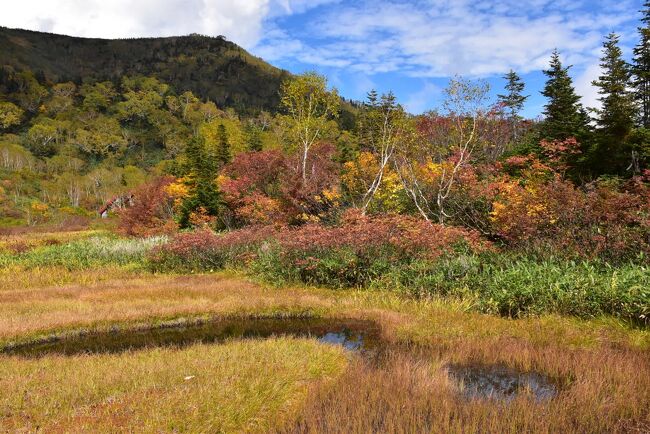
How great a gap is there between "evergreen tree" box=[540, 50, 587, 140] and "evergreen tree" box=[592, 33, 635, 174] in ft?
6.57

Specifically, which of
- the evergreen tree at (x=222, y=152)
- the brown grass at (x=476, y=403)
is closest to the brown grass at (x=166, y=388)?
the brown grass at (x=476, y=403)

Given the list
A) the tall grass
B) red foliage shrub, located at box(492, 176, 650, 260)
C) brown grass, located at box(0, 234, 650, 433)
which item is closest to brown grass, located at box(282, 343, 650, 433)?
brown grass, located at box(0, 234, 650, 433)

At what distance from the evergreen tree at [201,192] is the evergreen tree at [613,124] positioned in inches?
1124

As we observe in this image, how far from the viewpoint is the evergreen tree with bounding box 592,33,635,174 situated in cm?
2742

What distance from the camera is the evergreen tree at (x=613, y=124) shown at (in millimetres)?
27422

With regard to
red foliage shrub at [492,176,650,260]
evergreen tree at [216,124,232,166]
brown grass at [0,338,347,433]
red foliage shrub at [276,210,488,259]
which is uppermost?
evergreen tree at [216,124,232,166]

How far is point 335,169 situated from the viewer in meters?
28.4

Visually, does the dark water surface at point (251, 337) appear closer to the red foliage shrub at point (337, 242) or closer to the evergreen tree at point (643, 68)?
the red foliage shrub at point (337, 242)

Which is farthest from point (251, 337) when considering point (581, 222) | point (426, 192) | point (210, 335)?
point (426, 192)

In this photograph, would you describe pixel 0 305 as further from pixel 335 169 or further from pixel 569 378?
pixel 335 169

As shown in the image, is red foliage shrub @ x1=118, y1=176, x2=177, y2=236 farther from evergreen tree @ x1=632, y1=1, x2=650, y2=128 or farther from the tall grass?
evergreen tree @ x1=632, y1=1, x2=650, y2=128

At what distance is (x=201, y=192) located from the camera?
108 feet

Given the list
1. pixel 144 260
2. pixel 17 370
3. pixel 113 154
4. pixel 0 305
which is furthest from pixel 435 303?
pixel 113 154

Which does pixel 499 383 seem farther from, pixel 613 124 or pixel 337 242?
pixel 613 124
